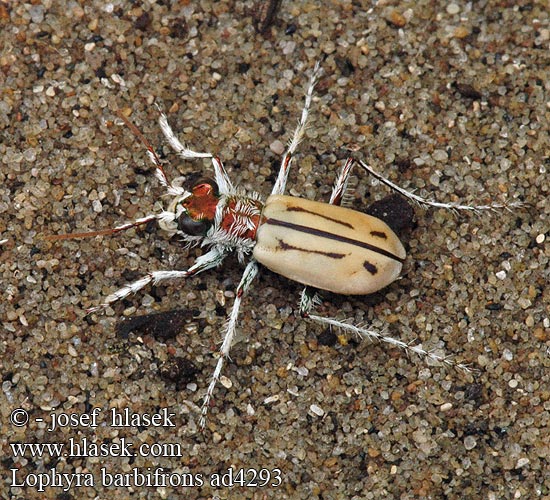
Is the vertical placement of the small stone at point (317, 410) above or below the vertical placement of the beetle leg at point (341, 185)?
below

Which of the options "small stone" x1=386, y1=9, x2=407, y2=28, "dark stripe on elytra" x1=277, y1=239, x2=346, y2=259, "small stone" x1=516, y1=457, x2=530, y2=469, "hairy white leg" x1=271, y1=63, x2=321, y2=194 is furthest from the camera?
"small stone" x1=386, y1=9, x2=407, y2=28

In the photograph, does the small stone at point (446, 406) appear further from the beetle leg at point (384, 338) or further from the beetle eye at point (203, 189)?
the beetle eye at point (203, 189)

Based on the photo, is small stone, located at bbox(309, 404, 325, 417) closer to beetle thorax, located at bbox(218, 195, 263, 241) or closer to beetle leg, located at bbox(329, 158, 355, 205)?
beetle thorax, located at bbox(218, 195, 263, 241)

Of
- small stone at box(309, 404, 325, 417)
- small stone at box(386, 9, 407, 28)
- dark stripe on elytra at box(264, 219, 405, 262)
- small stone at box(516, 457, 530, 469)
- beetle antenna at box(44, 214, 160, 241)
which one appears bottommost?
small stone at box(309, 404, 325, 417)

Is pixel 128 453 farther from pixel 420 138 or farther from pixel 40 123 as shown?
pixel 420 138

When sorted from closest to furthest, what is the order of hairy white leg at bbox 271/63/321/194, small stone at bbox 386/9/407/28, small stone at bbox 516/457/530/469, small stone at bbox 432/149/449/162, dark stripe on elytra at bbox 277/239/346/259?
dark stripe on elytra at bbox 277/239/346/259, small stone at bbox 516/457/530/469, hairy white leg at bbox 271/63/321/194, small stone at bbox 432/149/449/162, small stone at bbox 386/9/407/28

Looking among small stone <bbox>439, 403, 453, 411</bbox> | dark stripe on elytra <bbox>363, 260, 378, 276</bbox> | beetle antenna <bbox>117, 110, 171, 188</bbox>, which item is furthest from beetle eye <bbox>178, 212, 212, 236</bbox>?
small stone <bbox>439, 403, 453, 411</bbox>

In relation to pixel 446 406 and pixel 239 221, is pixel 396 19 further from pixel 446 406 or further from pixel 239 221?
pixel 446 406

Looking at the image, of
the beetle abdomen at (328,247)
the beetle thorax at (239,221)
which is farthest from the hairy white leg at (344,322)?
the beetle thorax at (239,221)

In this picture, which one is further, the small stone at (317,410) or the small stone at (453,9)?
the small stone at (453,9)
